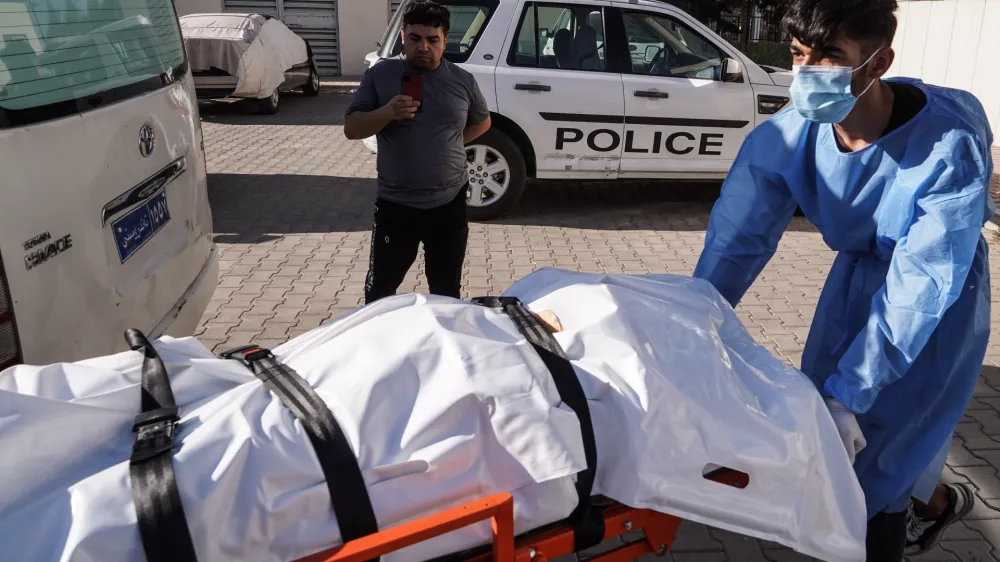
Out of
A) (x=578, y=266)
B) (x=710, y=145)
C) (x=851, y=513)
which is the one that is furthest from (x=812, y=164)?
(x=710, y=145)

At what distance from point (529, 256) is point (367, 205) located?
2.20 m

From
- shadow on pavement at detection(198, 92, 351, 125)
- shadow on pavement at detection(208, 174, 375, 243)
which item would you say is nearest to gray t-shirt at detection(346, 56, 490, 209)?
shadow on pavement at detection(208, 174, 375, 243)

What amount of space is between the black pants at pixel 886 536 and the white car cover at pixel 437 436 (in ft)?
2.03

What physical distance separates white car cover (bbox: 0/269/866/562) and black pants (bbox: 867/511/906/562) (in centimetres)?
62

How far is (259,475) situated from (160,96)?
1.93 metres

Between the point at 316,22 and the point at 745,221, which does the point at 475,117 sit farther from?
the point at 316,22

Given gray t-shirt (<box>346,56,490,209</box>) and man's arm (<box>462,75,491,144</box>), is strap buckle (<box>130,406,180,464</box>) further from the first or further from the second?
man's arm (<box>462,75,491,144</box>)

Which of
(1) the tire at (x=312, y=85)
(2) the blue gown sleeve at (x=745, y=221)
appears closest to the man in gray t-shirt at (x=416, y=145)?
(2) the blue gown sleeve at (x=745, y=221)

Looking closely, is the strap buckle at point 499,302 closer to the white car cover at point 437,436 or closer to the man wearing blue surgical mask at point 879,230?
the white car cover at point 437,436

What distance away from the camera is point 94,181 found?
234cm

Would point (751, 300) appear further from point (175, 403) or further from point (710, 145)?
point (175, 403)

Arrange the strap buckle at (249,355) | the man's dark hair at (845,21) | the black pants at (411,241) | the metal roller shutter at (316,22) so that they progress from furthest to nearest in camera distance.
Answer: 1. the metal roller shutter at (316,22)
2. the black pants at (411,241)
3. the man's dark hair at (845,21)
4. the strap buckle at (249,355)

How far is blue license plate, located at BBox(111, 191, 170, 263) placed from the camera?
2545 millimetres

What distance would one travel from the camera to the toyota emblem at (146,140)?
8.82ft
